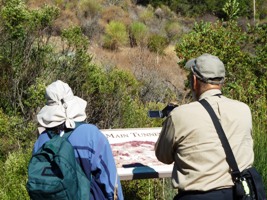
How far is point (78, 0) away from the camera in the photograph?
1121 inches

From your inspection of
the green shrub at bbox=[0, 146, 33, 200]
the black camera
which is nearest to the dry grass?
the green shrub at bbox=[0, 146, 33, 200]

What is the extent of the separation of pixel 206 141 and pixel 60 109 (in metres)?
0.81

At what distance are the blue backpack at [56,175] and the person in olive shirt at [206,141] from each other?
1.74 feet

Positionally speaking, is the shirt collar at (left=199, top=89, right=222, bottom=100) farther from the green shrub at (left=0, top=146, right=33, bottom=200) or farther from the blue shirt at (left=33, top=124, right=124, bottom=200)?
the green shrub at (left=0, top=146, right=33, bottom=200)

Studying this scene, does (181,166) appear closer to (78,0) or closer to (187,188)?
(187,188)

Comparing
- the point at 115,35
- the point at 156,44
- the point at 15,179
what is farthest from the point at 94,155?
the point at 115,35

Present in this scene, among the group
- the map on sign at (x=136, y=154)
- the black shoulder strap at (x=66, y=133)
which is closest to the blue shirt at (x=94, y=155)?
the black shoulder strap at (x=66, y=133)

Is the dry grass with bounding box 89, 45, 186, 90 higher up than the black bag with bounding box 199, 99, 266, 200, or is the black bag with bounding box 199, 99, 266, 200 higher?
the black bag with bounding box 199, 99, 266, 200

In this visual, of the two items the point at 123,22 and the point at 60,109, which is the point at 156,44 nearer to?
the point at 123,22

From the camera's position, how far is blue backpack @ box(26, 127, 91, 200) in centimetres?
279

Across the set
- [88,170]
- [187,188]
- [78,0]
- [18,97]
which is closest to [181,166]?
[187,188]

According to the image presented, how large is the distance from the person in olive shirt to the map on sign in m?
1.01

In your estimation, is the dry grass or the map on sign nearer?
the map on sign

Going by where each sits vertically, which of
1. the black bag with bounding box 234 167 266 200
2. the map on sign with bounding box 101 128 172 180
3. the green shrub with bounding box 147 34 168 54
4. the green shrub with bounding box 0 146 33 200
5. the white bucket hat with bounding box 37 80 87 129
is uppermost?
the white bucket hat with bounding box 37 80 87 129
